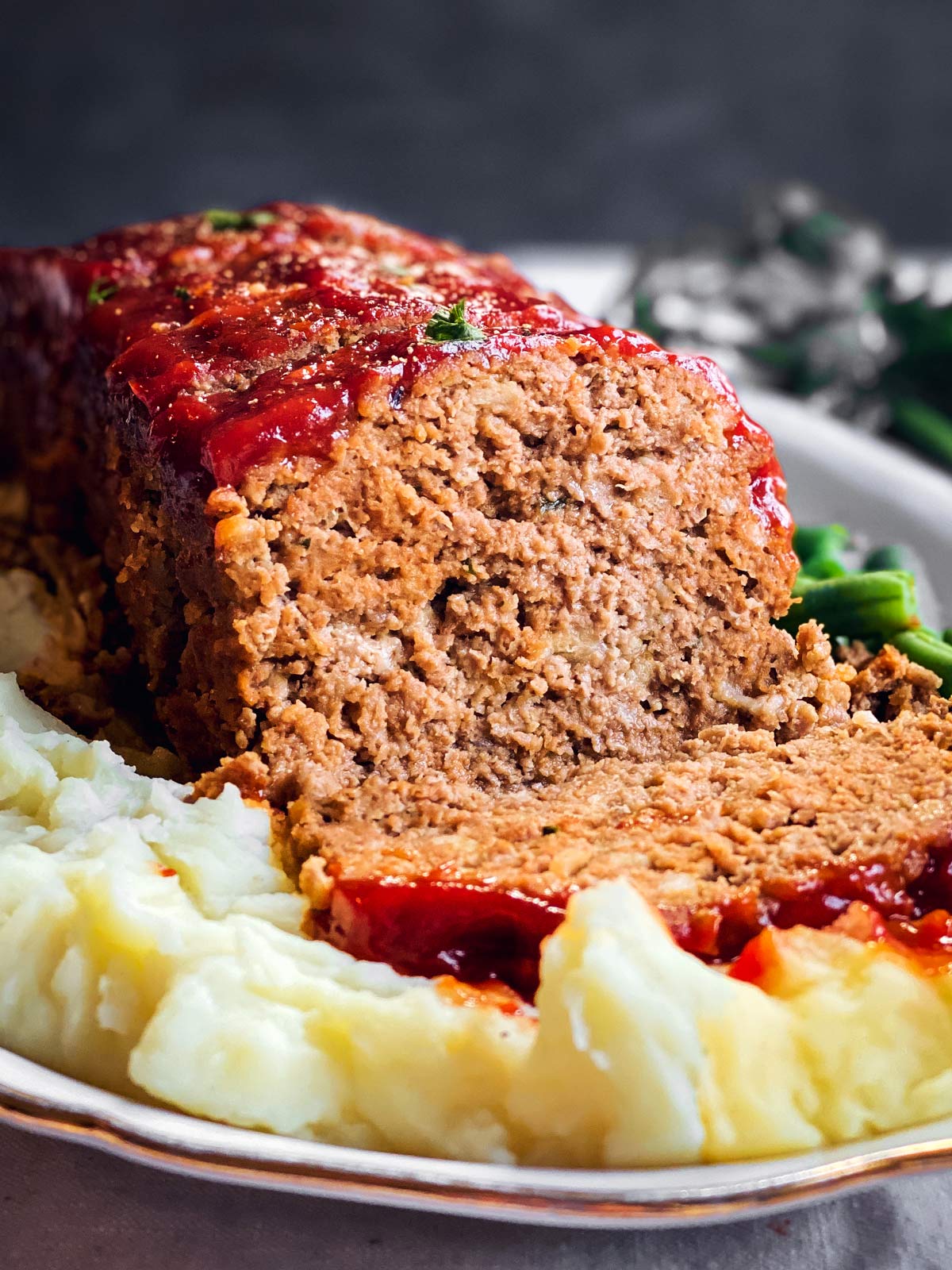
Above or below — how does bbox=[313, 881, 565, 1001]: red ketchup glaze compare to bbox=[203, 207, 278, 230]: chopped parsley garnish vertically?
below

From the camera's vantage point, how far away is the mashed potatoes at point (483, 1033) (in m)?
3.13

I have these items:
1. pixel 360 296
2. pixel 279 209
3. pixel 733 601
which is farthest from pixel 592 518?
pixel 279 209

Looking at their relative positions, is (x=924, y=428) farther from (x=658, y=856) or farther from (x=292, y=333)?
(x=658, y=856)

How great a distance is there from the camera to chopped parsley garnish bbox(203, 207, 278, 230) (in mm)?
5790

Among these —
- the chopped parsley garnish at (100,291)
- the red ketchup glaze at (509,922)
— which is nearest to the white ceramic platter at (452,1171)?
the red ketchup glaze at (509,922)

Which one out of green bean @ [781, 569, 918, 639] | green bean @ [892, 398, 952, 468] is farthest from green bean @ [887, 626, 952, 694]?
green bean @ [892, 398, 952, 468]

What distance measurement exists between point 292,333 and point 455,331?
52 centimetres

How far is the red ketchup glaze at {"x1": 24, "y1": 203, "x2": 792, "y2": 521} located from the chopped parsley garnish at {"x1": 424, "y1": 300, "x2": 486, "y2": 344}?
4cm

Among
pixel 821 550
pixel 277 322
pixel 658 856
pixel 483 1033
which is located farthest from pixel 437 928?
pixel 821 550

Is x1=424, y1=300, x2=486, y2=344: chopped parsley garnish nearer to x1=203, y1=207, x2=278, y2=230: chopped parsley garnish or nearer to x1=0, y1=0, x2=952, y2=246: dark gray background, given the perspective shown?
x1=203, y1=207, x2=278, y2=230: chopped parsley garnish

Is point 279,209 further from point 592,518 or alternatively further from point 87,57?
point 87,57

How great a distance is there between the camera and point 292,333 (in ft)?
14.1

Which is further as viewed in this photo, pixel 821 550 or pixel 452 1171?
pixel 821 550

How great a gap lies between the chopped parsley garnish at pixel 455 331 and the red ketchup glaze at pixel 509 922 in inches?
62.1
